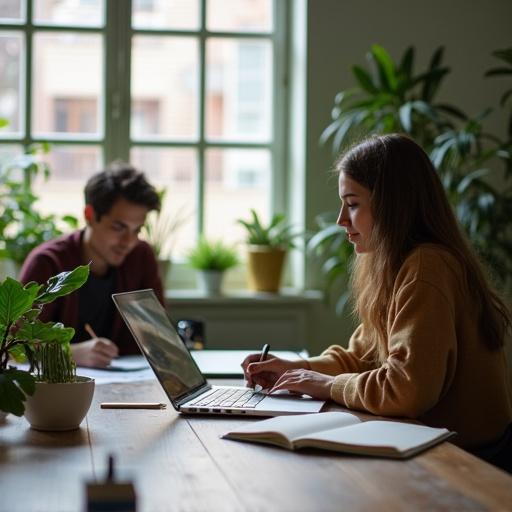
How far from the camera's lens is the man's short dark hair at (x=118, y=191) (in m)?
2.91

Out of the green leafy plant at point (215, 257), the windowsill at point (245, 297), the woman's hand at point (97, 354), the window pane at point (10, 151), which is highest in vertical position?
the window pane at point (10, 151)

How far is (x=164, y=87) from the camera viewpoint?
4020 mm

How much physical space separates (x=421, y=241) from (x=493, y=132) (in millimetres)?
2213

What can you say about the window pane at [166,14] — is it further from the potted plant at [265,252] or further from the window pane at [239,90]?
the potted plant at [265,252]

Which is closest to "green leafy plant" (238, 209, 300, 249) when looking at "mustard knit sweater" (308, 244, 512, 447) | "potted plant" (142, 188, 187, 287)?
"potted plant" (142, 188, 187, 287)

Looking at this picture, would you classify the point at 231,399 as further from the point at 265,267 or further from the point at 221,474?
the point at 265,267

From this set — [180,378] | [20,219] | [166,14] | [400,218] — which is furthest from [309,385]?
[166,14]

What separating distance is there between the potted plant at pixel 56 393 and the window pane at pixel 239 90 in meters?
2.57

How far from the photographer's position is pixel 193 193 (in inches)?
160

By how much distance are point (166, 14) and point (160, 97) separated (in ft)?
1.16

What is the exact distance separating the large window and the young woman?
206cm

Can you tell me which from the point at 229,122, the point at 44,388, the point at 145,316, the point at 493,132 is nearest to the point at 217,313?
the point at 229,122

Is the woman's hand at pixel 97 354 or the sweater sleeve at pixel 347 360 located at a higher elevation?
the sweater sleeve at pixel 347 360

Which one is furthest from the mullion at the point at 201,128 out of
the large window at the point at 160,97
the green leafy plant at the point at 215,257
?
the green leafy plant at the point at 215,257
